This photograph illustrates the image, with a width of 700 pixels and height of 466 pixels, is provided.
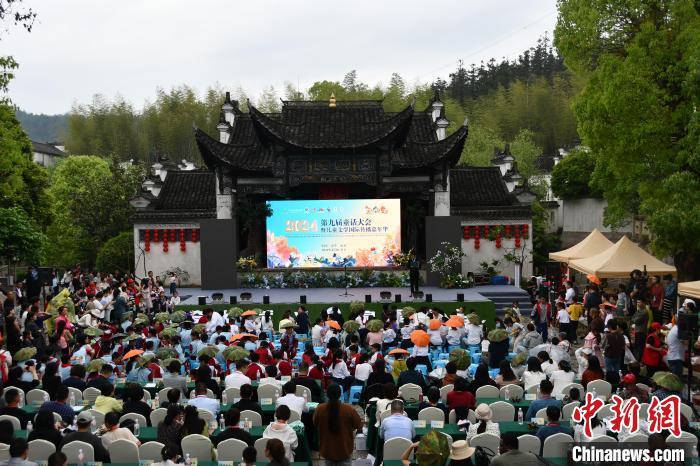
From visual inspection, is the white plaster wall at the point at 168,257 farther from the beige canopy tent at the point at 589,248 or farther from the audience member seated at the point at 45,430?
the audience member seated at the point at 45,430

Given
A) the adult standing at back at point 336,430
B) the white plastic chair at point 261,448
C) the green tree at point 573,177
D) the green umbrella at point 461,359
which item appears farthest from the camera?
the green tree at point 573,177

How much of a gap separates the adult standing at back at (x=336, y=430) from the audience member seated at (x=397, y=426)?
285 millimetres

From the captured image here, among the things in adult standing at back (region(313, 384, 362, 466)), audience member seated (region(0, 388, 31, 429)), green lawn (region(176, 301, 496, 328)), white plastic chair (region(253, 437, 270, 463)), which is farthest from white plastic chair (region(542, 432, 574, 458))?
green lawn (region(176, 301, 496, 328))

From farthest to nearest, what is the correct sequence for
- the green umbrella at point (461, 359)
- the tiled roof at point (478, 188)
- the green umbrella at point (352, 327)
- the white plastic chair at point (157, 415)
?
the tiled roof at point (478, 188) → the green umbrella at point (352, 327) → the green umbrella at point (461, 359) → the white plastic chair at point (157, 415)

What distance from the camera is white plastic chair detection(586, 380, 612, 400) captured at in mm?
9984

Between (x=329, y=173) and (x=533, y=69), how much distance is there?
2219 inches

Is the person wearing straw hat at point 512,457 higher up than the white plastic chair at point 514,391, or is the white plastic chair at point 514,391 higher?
the person wearing straw hat at point 512,457

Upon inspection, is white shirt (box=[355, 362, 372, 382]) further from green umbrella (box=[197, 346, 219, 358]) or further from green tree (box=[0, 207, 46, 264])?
green tree (box=[0, 207, 46, 264])

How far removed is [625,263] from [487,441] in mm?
11963

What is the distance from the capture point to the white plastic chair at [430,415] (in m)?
8.80

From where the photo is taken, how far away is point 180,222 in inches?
1096

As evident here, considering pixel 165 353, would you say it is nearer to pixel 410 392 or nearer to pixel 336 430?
pixel 410 392

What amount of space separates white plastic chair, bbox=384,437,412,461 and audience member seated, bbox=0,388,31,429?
165 inches

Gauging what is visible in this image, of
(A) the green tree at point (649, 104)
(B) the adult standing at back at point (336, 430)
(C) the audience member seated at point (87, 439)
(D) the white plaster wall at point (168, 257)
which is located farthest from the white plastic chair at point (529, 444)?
(D) the white plaster wall at point (168, 257)
